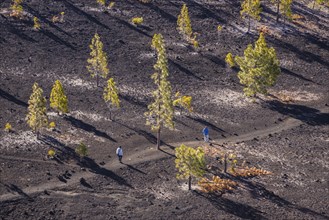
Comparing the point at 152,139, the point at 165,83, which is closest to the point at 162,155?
the point at 152,139

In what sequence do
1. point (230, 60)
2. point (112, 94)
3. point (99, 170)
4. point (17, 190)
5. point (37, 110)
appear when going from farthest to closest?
point (230, 60)
point (112, 94)
point (37, 110)
point (99, 170)
point (17, 190)

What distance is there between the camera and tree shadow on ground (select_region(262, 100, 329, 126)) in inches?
2760

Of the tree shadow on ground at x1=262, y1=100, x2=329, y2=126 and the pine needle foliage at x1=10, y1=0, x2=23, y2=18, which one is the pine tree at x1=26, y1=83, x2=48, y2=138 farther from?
the pine needle foliage at x1=10, y1=0, x2=23, y2=18

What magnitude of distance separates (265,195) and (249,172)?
4.17 metres

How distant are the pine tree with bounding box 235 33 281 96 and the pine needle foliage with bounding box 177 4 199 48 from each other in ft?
53.9

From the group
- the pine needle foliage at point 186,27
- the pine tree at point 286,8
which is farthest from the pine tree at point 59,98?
the pine tree at point 286,8

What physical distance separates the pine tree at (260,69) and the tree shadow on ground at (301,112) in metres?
2.51

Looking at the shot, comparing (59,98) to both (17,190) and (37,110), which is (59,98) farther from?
(17,190)

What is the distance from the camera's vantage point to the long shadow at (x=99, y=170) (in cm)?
5519

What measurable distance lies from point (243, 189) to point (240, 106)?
66.7 ft

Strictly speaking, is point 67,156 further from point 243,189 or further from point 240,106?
point 240,106

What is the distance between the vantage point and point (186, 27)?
8962 cm

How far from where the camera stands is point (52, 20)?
9075 centimetres

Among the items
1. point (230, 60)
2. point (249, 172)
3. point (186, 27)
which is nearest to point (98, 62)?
point (186, 27)
